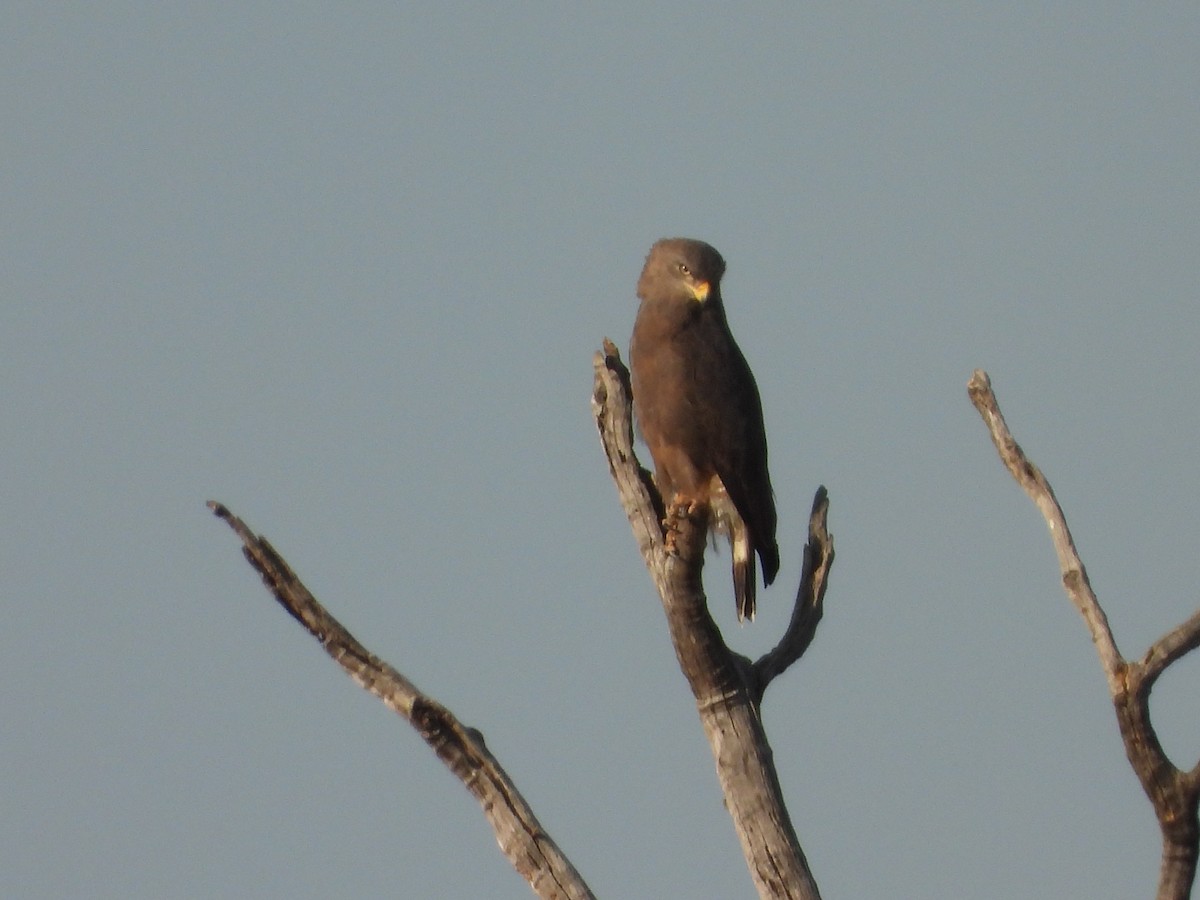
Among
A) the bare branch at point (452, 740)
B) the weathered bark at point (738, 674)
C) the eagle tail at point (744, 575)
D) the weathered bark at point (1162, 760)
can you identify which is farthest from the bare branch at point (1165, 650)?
the eagle tail at point (744, 575)

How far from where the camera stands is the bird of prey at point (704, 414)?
8547mm

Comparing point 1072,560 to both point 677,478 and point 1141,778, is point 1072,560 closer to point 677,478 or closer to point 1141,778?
point 1141,778

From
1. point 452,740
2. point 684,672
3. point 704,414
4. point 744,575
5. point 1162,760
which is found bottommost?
point 1162,760

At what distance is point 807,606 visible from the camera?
6840mm

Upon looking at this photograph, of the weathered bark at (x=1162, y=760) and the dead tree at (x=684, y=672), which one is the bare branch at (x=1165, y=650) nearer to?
the weathered bark at (x=1162, y=760)

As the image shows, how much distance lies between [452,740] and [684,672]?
0.94m

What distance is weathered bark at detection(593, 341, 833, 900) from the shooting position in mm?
6340

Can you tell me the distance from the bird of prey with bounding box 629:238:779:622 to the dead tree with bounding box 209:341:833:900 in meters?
1.31

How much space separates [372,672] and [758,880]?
1.54 metres

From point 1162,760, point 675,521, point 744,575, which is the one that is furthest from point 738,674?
point 744,575

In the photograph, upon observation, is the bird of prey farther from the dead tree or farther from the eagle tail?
the dead tree

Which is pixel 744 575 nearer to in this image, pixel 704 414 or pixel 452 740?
pixel 704 414

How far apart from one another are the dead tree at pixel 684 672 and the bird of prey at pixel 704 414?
1307 mm

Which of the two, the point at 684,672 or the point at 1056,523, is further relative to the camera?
the point at 684,672
